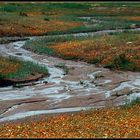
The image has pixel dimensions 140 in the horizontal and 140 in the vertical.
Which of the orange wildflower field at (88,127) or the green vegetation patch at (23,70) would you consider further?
the green vegetation patch at (23,70)

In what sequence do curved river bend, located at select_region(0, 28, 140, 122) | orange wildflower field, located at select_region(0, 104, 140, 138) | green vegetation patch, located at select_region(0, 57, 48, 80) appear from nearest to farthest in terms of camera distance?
orange wildflower field, located at select_region(0, 104, 140, 138)
curved river bend, located at select_region(0, 28, 140, 122)
green vegetation patch, located at select_region(0, 57, 48, 80)

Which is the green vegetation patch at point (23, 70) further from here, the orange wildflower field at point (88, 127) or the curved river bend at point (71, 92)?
the orange wildflower field at point (88, 127)

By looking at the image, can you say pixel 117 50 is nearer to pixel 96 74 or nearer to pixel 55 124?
pixel 96 74

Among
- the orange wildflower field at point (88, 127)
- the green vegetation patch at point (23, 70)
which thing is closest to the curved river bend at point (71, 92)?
the green vegetation patch at point (23, 70)


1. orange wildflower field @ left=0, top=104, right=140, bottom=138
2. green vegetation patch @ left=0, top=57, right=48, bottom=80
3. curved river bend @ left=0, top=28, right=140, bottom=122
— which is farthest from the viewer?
green vegetation patch @ left=0, top=57, right=48, bottom=80

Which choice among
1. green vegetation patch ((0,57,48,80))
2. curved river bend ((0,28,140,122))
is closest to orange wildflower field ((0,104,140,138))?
curved river bend ((0,28,140,122))

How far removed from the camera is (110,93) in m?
32.3

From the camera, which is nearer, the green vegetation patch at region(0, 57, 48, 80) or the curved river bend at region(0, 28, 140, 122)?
the curved river bend at region(0, 28, 140, 122)

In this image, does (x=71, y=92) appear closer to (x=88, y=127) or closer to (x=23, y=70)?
(x=23, y=70)

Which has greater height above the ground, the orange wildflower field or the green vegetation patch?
the orange wildflower field

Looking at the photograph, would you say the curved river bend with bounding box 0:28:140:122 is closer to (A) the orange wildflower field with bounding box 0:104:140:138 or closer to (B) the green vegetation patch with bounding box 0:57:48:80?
(B) the green vegetation patch with bounding box 0:57:48:80

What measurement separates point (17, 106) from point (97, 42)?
95.4 ft

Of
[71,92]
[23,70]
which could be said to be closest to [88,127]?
[71,92]

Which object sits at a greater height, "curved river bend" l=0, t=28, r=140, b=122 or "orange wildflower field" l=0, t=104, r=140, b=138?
"orange wildflower field" l=0, t=104, r=140, b=138
